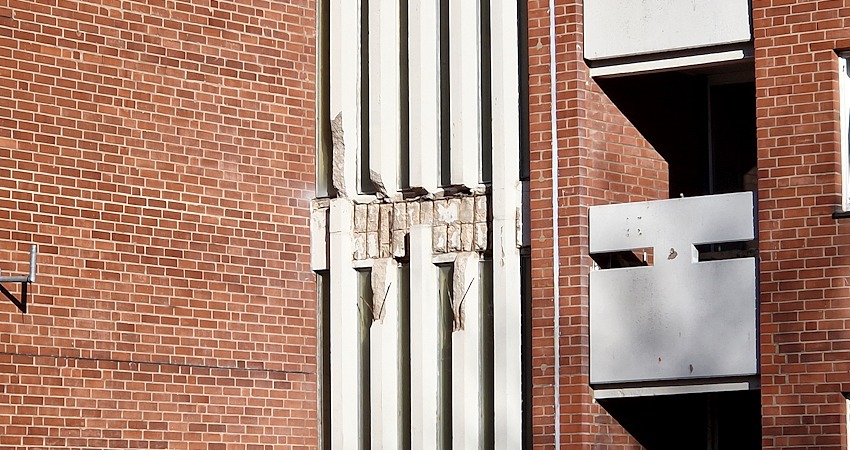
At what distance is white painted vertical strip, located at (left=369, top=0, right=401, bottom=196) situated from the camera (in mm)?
16516

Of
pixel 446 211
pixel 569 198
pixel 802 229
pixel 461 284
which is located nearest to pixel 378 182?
pixel 446 211

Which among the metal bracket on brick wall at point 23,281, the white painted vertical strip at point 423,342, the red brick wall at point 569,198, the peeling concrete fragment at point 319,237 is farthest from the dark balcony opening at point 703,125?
the metal bracket on brick wall at point 23,281

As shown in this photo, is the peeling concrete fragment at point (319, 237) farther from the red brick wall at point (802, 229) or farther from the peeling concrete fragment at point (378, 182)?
the red brick wall at point (802, 229)

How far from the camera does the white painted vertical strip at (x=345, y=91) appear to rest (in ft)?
55.0

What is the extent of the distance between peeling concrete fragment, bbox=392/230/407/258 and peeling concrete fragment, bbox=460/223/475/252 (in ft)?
2.09

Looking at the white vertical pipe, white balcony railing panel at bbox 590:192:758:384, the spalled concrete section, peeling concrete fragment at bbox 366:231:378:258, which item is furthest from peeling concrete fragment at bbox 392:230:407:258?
white balcony railing panel at bbox 590:192:758:384

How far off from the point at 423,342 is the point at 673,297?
8.38ft

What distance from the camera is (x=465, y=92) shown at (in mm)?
16062

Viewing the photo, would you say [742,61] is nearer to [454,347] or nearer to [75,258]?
[454,347]

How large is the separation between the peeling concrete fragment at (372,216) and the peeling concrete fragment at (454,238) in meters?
0.85

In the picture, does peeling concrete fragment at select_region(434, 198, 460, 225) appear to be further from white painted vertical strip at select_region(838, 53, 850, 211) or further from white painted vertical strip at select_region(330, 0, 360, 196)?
white painted vertical strip at select_region(838, 53, 850, 211)

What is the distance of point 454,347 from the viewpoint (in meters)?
15.9

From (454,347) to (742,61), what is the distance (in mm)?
3672

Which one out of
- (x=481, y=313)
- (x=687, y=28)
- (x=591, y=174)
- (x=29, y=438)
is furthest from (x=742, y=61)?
(x=29, y=438)
